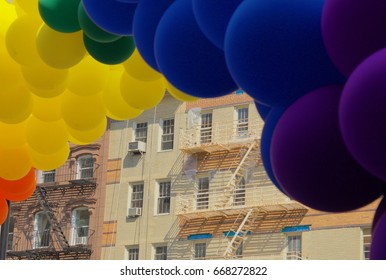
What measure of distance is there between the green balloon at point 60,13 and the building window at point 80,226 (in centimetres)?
2573

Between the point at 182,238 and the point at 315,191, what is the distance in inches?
1044

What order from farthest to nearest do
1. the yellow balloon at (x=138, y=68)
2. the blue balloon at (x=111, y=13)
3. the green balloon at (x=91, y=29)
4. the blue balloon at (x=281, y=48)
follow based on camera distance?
the yellow balloon at (x=138, y=68)
the green balloon at (x=91, y=29)
the blue balloon at (x=111, y=13)
the blue balloon at (x=281, y=48)

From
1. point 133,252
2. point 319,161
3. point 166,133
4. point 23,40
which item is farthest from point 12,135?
point 166,133

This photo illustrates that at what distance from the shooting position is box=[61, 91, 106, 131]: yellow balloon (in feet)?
27.5

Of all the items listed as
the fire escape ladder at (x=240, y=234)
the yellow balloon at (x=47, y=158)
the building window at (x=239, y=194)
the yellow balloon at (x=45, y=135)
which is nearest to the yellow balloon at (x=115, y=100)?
the yellow balloon at (x=45, y=135)

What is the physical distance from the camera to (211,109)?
102 ft

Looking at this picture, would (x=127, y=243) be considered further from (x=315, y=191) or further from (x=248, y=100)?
(x=315, y=191)

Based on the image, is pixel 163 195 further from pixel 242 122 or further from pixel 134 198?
pixel 242 122

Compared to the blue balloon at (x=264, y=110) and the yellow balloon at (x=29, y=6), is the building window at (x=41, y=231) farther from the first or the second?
the blue balloon at (x=264, y=110)

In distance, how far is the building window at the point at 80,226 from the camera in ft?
107

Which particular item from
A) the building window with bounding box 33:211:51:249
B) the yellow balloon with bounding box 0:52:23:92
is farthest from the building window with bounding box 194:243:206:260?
the yellow balloon with bounding box 0:52:23:92

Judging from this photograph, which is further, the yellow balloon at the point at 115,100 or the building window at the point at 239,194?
the building window at the point at 239,194

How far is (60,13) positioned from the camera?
6.95m
